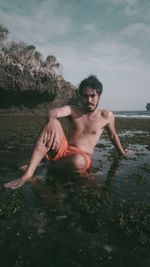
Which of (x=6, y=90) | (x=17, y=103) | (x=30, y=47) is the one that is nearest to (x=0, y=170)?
(x=6, y=90)

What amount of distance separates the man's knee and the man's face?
50.7 inches

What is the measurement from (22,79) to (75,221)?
44.8 meters

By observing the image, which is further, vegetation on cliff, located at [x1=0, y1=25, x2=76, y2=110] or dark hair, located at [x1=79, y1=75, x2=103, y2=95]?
vegetation on cliff, located at [x1=0, y1=25, x2=76, y2=110]

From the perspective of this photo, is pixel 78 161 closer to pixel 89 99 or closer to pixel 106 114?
pixel 89 99

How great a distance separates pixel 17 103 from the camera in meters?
48.9

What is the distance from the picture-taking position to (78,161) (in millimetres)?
5875

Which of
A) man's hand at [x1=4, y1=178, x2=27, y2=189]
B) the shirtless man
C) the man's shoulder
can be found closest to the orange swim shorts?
the shirtless man

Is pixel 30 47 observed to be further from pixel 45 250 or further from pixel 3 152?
pixel 45 250

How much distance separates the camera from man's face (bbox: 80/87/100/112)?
6.19 m

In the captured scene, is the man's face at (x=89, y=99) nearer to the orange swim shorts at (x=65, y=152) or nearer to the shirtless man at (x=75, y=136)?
the shirtless man at (x=75, y=136)

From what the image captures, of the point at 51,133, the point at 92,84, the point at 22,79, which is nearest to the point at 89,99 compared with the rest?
the point at 92,84

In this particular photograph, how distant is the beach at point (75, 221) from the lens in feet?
10.00

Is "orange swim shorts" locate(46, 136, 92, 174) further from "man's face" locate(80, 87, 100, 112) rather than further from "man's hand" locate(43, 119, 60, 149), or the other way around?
"man's face" locate(80, 87, 100, 112)

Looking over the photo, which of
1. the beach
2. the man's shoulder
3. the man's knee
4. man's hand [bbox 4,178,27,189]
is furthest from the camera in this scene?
the man's shoulder
